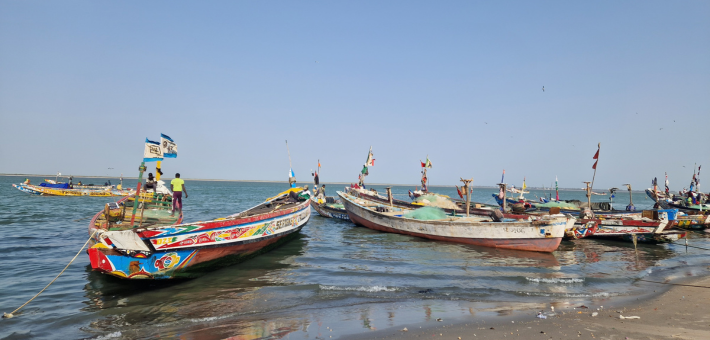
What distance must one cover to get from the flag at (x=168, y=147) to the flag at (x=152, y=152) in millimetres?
165

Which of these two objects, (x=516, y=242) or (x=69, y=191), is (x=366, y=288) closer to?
(x=516, y=242)

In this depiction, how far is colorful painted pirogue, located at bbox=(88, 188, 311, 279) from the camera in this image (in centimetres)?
815

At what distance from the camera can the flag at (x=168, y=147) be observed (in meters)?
9.33

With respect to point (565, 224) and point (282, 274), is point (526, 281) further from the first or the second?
point (282, 274)

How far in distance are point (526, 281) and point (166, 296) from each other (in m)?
9.53

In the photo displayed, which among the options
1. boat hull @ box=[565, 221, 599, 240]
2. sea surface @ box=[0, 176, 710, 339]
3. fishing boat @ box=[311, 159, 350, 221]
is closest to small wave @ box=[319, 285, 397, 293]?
sea surface @ box=[0, 176, 710, 339]

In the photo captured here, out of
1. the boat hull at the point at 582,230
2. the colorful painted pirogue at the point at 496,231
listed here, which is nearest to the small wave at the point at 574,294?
the colorful painted pirogue at the point at 496,231

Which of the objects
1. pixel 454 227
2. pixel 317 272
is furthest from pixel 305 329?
pixel 454 227

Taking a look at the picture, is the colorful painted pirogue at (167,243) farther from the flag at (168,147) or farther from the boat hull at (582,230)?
the boat hull at (582,230)

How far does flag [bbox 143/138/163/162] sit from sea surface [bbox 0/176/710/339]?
10.2 ft

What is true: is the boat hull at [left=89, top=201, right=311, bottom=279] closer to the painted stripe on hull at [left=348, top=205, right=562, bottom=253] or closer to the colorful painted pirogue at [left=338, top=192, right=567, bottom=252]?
the colorful painted pirogue at [left=338, top=192, right=567, bottom=252]

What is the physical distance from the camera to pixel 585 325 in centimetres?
652

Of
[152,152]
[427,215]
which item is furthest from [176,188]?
[427,215]

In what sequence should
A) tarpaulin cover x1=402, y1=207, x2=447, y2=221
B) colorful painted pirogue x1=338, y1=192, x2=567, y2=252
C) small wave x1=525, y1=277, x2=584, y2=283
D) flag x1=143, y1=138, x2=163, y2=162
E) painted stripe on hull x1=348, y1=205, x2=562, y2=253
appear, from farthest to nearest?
tarpaulin cover x1=402, y1=207, x2=447, y2=221 → painted stripe on hull x1=348, y1=205, x2=562, y2=253 → colorful painted pirogue x1=338, y1=192, x2=567, y2=252 → small wave x1=525, y1=277, x2=584, y2=283 → flag x1=143, y1=138, x2=163, y2=162
